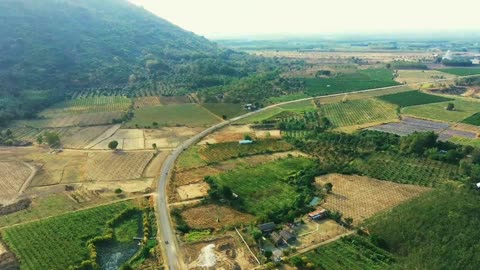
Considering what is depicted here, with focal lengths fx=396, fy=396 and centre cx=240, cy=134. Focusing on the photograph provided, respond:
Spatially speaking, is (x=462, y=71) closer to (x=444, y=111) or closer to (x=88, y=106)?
(x=444, y=111)

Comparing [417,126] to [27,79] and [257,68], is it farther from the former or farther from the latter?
[27,79]

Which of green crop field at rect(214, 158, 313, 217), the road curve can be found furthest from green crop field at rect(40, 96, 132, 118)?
green crop field at rect(214, 158, 313, 217)

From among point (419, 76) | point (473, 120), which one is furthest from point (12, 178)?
point (419, 76)

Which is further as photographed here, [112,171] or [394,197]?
[112,171]

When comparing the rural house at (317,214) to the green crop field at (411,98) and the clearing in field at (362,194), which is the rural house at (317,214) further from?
the green crop field at (411,98)

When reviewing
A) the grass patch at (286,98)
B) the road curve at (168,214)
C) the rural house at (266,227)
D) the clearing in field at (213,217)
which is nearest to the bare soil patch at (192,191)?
the road curve at (168,214)

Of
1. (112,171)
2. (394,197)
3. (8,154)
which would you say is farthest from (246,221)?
(8,154)

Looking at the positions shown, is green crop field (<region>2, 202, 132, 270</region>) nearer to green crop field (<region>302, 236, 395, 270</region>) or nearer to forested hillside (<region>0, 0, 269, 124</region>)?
green crop field (<region>302, 236, 395, 270</region>)

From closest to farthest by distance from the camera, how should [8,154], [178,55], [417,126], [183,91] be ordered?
[8,154] < [417,126] < [183,91] < [178,55]
